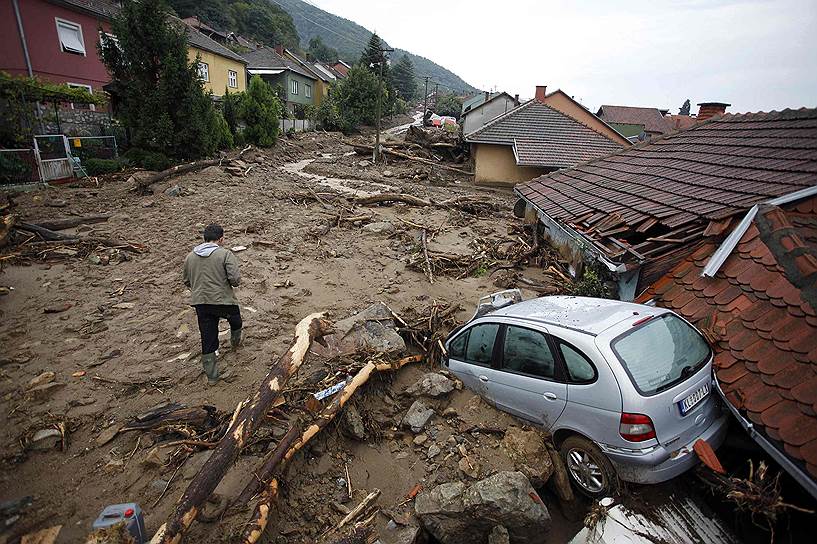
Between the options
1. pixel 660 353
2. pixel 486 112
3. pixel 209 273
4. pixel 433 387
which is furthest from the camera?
pixel 486 112

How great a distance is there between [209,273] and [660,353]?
545 centimetres

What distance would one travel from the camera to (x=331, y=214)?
47.9 feet

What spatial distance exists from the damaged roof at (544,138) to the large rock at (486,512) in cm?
1845

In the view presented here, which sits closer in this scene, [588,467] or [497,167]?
[588,467]

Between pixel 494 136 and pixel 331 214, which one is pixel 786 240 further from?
pixel 494 136

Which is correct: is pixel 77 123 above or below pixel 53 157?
above

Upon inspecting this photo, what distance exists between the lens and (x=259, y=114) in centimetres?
2559

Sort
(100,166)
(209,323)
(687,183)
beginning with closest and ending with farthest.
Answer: (209,323), (687,183), (100,166)

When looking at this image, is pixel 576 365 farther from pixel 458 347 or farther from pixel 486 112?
pixel 486 112

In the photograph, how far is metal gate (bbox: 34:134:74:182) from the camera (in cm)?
1443

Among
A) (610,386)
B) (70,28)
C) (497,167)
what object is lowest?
(610,386)

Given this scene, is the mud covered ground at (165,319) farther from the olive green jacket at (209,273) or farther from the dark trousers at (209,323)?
the olive green jacket at (209,273)

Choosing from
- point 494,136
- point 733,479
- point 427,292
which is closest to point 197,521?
point 733,479

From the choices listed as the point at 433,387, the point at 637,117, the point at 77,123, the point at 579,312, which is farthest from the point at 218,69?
the point at 637,117
